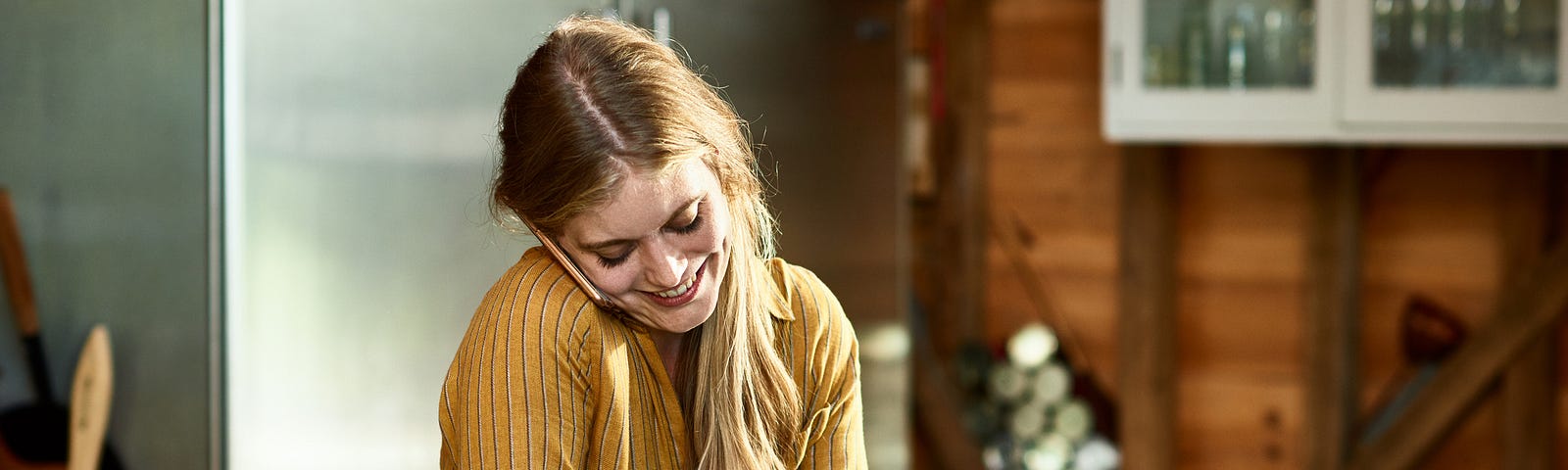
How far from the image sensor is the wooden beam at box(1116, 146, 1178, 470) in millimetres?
2682

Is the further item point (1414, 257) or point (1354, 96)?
point (1414, 257)

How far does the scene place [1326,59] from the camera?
223cm

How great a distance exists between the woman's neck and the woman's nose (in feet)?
0.31

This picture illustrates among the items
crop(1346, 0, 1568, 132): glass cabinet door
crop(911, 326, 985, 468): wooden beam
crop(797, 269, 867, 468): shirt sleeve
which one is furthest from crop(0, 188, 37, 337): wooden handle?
crop(911, 326, 985, 468): wooden beam

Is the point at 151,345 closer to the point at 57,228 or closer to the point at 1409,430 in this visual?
the point at 57,228

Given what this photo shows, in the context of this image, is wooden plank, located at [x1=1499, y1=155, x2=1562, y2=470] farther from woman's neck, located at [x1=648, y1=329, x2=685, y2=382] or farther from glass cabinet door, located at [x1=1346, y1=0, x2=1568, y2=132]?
woman's neck, located at [x1=648, y1=329, x2=685, y2=382]

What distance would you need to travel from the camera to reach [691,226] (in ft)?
2.57

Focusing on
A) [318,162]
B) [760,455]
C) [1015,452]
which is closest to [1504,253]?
[1015,452]

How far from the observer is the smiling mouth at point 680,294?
0.80m

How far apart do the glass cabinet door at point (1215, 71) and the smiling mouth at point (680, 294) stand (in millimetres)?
1662

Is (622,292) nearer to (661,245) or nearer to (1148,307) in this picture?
(661,245)

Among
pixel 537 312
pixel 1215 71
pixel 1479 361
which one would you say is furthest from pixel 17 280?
pixel 1479 361

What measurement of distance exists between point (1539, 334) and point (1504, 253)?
16 centimetres

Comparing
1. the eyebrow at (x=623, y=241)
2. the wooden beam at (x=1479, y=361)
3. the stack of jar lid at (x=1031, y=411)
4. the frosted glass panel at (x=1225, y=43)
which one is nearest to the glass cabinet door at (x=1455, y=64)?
the frosted glass panel at (x=1225, y=43)
